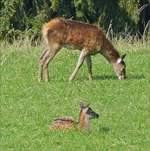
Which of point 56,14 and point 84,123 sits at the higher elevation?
point 56,14

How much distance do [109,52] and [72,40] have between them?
117cm

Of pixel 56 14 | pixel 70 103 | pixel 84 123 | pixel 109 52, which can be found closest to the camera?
pixel 84 123

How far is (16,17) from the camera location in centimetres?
3117

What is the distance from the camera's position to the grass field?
1166 cm

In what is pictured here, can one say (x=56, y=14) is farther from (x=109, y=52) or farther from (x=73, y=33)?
(x=73, y=33)

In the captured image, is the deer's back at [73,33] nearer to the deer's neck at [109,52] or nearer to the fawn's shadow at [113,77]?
the deer's neck at [109,52]

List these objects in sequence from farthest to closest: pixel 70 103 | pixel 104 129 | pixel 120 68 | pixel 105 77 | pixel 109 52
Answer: pixel 109 52, pixel 120 68, pixel 105 77, pixel 70 103, pixel 104 129

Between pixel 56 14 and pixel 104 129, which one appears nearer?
pixel 104 129

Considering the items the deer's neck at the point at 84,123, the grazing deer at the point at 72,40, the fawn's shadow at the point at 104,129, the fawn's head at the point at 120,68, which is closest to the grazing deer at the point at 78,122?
the deer's neck at the point at 84,123

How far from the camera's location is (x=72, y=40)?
17938 millimetres

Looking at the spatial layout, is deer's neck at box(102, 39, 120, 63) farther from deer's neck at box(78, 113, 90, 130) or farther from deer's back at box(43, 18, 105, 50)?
deer's neck at box(78, 113, 90, 130)

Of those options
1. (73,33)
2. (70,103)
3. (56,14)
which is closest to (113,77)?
(73,33)

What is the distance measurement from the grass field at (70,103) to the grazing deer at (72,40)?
300mm

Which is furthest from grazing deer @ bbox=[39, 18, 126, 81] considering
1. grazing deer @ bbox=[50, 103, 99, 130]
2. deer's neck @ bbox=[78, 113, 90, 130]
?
deer's neck @ bbox=[78, 113, 90, 130]
